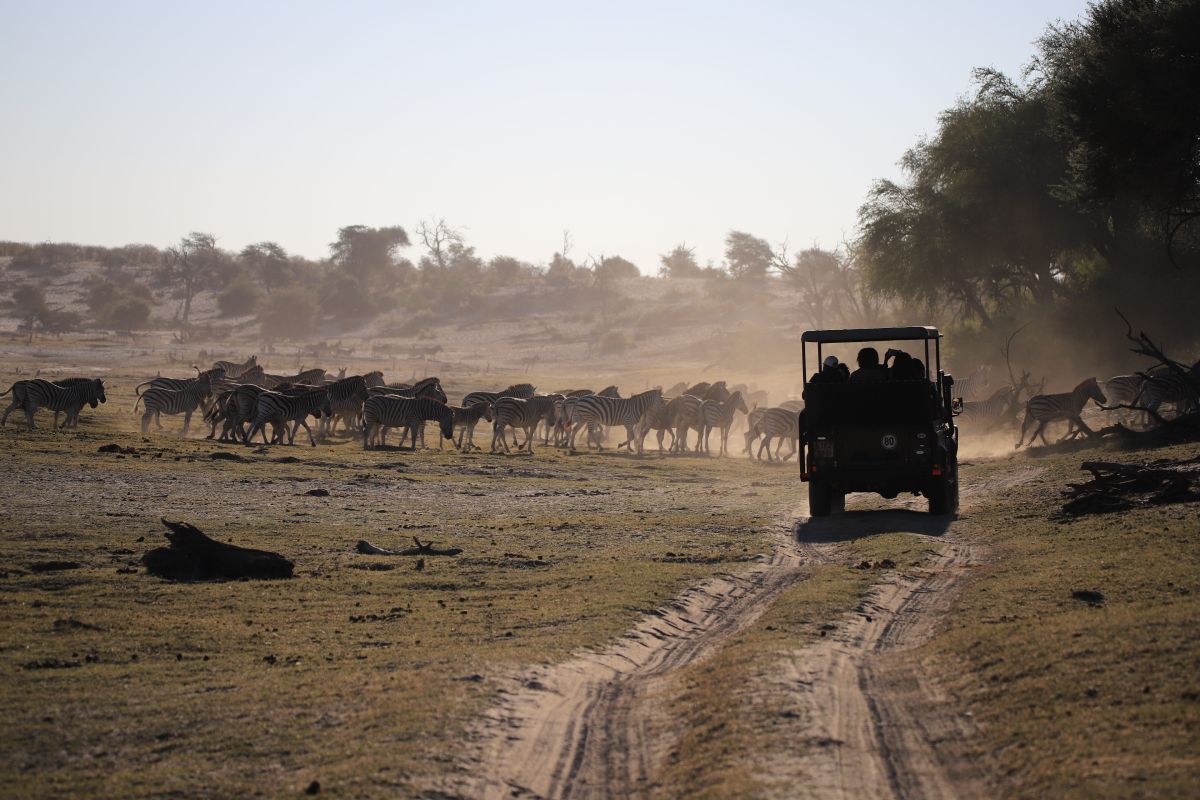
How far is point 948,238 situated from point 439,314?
5996 cm

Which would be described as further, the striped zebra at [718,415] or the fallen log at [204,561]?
the striped zebra at [718,415]

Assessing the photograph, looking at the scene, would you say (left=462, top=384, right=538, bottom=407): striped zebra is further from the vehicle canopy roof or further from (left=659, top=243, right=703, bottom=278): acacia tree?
(left=659, top=243, right=703, bottom=278): acacia tree

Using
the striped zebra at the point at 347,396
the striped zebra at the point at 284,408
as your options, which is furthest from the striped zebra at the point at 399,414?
the striped zebra at the point at 284,408

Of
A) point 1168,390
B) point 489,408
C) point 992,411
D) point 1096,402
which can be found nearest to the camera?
point 1168,390


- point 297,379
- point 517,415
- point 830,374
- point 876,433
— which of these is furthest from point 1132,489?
point 297,379

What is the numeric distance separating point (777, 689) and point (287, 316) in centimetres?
9161

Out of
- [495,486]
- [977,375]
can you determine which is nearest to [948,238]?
[977,375]

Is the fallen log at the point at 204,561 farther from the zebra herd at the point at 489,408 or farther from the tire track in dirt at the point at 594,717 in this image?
the zebra herd at the point at 489,408

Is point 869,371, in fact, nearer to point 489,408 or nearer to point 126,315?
point 489,408

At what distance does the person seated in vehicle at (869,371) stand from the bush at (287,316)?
8139 cm

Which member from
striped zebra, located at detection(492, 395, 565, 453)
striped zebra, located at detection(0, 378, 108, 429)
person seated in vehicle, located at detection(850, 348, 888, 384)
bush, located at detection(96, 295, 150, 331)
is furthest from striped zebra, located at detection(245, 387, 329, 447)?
bush, located at detection(96, 295, 150, 331)

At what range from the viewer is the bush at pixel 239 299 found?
101750mm

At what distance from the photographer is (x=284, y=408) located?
96.8 ft

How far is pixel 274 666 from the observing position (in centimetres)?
932
